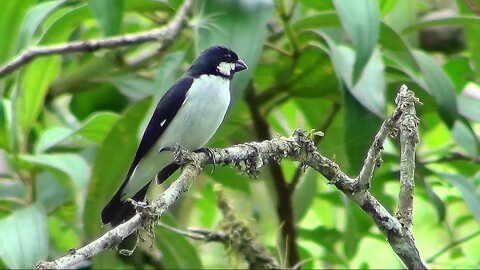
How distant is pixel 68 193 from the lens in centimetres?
298

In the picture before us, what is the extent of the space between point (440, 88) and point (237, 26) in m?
0.61

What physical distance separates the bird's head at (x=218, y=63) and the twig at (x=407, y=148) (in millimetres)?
909

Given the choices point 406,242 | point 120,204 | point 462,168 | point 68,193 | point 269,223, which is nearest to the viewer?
point 406,242

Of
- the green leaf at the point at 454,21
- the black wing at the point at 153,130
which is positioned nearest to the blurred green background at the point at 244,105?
the green leaf at the point at 454,21

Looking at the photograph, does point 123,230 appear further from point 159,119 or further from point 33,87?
point 33,87

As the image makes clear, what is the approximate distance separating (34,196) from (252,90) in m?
0.76

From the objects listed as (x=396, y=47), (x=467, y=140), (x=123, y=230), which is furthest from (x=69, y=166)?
(x=123, y=230)

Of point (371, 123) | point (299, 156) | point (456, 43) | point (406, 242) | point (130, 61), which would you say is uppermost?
point (456, 43)

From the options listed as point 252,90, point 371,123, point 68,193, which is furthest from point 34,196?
point 371,123

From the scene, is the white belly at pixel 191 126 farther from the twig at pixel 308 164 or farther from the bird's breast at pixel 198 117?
the twig at pixel 308 164

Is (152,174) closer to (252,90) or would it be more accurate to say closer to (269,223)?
(252,90)

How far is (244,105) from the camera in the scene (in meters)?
2.86

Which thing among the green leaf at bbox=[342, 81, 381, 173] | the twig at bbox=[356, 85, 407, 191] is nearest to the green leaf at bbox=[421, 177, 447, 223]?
the green leaf at bbox=[342, 81, 381, 173]

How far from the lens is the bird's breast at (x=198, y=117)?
245 centimetres
